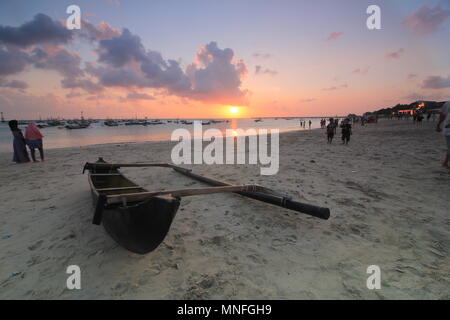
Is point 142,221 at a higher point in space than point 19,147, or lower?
lower

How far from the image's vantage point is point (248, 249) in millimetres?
2977

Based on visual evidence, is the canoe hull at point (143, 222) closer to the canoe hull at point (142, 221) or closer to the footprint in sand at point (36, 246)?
the canoe hull at point (142, 221)

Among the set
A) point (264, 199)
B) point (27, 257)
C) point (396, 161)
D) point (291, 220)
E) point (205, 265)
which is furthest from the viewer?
point (396, 161)

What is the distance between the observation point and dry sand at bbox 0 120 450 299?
2.27 m

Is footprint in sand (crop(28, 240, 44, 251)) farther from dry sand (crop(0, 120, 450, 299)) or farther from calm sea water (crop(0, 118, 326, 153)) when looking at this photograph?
calm sea water (crop(0, 118, 326, 153))

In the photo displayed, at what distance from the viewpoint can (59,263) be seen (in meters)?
2.73

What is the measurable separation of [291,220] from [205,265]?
6.38 ft

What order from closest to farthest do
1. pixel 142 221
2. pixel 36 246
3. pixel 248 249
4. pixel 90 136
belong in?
pixel 142 221, pixel 248 249, pixel 36 246, pixel 90 136

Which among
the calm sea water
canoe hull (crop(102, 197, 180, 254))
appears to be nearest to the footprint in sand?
canoe hull (crop(102, 197, 180, 254))
